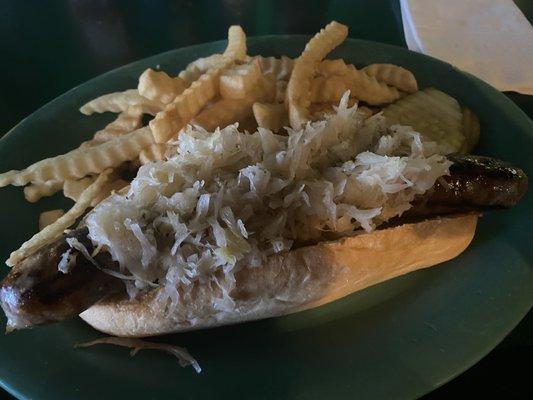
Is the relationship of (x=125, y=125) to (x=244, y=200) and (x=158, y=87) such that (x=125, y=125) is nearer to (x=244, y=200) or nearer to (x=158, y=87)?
(x=158, y=87)

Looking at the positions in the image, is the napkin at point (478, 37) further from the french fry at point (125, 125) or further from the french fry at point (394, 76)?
the french fry at point (125, 125)

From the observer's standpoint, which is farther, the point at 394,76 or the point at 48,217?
the point at 394,76

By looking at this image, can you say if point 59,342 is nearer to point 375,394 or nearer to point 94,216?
point 94,216

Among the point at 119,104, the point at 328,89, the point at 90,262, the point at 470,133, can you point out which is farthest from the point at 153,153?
the point at 470,133

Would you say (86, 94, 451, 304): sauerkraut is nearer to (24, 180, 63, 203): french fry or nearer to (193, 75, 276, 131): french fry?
(193, 75, 276, 131): french fry

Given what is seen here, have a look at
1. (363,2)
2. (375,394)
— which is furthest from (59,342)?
(363,2)

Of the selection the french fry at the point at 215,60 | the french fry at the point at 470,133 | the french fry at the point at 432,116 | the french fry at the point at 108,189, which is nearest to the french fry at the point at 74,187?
the french fry at the point at 108,189

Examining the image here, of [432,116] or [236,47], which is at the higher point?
[236,47]
